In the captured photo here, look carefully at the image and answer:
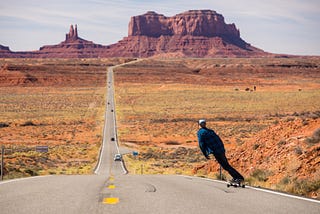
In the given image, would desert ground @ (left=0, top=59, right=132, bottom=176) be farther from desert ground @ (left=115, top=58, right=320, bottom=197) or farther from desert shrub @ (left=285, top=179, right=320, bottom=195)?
desert shrub @ (left=285, top=179, right=320, bottom=195)

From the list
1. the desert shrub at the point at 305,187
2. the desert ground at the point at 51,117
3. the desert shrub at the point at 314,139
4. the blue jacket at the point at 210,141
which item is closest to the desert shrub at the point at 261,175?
the desert shrub at the point at 314,139

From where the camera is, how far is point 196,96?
364 ft

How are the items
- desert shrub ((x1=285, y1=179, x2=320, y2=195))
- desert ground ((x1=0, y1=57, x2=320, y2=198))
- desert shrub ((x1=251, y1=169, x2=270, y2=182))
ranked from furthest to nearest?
desert ground ((x1=0, y1=57, x2=320, y2=198)), desert shrub ((x1=251, y1=169, x2=270, y2=182)), desert shrub ((x1=285, y1=179, x2=320, y2=195))

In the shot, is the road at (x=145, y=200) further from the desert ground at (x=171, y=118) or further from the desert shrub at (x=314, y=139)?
the desert shrub at (x=314, y=139)

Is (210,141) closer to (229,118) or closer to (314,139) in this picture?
(314,139)

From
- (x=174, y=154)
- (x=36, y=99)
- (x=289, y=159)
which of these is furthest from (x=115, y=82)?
(x=289, y=159)

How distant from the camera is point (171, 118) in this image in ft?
242

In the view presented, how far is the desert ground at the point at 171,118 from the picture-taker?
18.6 m

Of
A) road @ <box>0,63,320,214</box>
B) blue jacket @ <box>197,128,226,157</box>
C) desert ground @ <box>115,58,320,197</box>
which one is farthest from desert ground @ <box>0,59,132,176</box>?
blue jacket @ <box>197,128,226,157</box>


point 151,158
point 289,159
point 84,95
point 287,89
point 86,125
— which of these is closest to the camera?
point 289,159

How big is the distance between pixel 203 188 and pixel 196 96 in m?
100

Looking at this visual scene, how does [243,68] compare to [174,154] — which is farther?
[243,68]

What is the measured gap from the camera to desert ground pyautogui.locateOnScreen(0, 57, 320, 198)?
61.1 feet

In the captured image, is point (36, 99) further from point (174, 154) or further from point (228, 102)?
point (174, 154)
